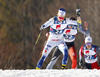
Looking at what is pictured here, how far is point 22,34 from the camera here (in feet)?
91.1

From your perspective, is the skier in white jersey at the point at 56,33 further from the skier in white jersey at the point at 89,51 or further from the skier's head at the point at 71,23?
the skier in white jersey at the point at 89,51

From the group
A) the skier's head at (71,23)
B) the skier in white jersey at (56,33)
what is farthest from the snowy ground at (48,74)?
the skier's head at (71,23)

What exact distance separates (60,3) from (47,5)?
1048 mm

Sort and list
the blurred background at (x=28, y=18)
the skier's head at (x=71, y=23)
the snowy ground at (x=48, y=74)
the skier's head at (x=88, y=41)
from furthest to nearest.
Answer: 1. the blurred background at (x=28, y=18)
2. the skier's head at (x=88, y=41)
3. the skier's head at (x=71, y=23)
4. the snowy ground at (x=48, y=74)

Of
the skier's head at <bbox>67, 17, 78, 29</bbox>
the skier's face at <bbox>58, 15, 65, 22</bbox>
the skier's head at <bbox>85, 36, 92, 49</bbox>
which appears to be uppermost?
the skier's face at <bbox>58, 15, 65, 22</bbox>

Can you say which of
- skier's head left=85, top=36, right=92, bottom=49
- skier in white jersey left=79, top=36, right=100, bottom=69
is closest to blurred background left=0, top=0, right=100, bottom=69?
skier in white jersey left=79, top=36, right=100, bottom=69

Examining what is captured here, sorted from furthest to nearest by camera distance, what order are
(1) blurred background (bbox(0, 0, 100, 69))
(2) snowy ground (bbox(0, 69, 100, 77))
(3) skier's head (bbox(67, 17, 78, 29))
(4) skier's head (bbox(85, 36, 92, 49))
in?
(1) blurred background (bbox(0, 0, 100, 69)) < (4) skier's head (bbox(85, 36, 92, 49)) < (3) skier's head (bbox(67, 17, 78, 29)) < (2) snowy ground (bbox(0, 69, 100, 77))

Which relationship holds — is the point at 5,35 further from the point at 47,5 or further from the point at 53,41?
the point at 53,41

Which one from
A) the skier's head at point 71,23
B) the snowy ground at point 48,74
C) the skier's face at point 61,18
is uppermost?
the skier's face at point 61,18

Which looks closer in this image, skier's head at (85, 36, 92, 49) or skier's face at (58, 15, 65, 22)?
skier's face at (58, 15, 65, 22)

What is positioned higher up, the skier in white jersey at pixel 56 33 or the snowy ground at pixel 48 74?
the skier in white jersey at pixel 56 33

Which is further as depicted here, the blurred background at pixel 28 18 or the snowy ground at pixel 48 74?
the blurred background at pixel 28 18

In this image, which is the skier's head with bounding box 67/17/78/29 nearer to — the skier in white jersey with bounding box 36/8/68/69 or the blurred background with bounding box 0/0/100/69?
the skier in white jersey with bounding box 36/8/68/69

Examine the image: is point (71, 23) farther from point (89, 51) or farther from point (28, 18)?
point (28, 18)
